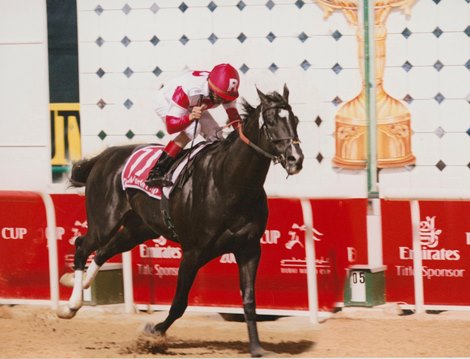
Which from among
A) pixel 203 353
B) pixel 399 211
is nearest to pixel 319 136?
pixel 399 211

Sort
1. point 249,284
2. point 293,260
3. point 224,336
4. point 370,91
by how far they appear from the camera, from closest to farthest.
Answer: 1. point 249,284
2. point 224,336
3. point 370,91
4. point 293,260

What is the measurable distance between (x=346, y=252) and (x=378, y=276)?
0.31 m

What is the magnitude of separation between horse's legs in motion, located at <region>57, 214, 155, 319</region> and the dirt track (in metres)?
0.23

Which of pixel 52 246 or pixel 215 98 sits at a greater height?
pixel 215 98

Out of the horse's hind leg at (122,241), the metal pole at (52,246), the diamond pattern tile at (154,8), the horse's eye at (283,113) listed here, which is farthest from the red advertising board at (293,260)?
the horse's eye at (283,113)

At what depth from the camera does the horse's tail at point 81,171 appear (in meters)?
8.81

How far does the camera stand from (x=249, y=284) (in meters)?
7.39

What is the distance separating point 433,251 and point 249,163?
2.22m

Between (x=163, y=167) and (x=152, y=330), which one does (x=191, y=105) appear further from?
(x=152, y=330)

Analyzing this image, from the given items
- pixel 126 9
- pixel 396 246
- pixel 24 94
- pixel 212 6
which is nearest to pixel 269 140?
pixel 396 246

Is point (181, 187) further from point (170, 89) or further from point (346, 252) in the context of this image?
point (346, 252)

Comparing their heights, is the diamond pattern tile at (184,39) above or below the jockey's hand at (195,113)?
above

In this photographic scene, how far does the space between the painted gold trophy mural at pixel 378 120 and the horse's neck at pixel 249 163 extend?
169 centimetres

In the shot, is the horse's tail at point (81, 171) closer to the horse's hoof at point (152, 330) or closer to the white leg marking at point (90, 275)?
the white leg marking at point (90, 275)
